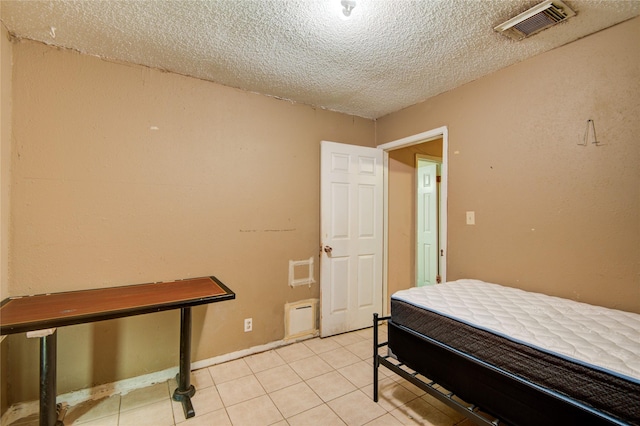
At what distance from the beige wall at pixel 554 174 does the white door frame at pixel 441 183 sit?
0.06 metres

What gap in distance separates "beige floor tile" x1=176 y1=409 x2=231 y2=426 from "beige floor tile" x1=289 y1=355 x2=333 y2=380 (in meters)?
0.67

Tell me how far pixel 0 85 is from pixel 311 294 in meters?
2.81

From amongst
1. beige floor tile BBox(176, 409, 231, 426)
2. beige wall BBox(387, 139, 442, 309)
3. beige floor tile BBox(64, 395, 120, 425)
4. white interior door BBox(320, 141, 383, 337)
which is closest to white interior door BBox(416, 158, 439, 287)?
beige wall BBox(387, 139, 442, 309)

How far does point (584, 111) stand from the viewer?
1.89m

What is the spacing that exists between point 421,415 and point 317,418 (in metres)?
0.68

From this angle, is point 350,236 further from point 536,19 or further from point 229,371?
point 536,19

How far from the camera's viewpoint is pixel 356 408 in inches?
77.6

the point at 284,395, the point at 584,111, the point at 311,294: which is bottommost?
the point at 284,395

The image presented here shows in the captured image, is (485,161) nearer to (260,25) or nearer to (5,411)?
(260,25)

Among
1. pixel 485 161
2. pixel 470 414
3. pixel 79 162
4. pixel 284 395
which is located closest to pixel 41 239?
pixel 79 162

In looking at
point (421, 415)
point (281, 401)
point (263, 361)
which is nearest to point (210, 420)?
point (281, 401)

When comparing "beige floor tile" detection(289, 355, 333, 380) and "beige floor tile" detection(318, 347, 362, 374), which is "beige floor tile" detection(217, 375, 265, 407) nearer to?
"beige floor tile" detection(289, 355, 333, 380)

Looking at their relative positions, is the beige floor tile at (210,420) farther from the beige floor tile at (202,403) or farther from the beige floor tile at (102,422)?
the beige floor tile at (102,422)

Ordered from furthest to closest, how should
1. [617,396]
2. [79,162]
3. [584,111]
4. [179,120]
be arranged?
1. [179,120]
2. [79,162]
3. [584,111]
4. [617,396]
